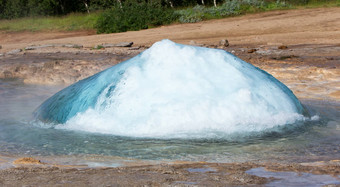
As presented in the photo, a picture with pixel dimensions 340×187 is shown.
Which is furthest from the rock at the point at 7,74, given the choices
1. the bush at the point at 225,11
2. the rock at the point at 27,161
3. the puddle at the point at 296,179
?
the bush at the point at 225,11

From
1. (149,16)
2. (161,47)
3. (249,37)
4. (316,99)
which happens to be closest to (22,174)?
(161,47)

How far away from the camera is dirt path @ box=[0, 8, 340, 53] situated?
12742mm

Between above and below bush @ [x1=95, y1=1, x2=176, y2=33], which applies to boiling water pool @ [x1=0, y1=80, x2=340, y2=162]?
below

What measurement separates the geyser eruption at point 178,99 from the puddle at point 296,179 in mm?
1414

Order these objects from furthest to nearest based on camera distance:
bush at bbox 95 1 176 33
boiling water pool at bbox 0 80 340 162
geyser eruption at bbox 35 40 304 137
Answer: bush at bbox 95 1 176 33, geyser eruption at bbox 35 40 304 137, boiling water pool at bbox 0 80 340 162

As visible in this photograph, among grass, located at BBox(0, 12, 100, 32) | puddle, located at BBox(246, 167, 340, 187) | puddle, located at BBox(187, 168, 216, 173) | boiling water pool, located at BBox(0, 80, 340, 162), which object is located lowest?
boiling water pool, located at BBox(0, 80, 340, 162)

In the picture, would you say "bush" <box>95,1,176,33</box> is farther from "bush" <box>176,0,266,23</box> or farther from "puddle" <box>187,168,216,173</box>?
"puddle" <box>187,168,216,173</box>

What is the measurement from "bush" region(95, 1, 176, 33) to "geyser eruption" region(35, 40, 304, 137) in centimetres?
1449

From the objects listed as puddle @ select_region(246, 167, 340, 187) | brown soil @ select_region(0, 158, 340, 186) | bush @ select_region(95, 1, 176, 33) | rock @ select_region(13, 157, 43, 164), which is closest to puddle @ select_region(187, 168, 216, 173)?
brown soil @ select_region(0, 158, 340, 186)

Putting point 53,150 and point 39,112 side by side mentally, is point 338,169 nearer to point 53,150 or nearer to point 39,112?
point 53,150

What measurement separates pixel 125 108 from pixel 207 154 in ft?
3.57

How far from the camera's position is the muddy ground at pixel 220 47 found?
8.11 feet

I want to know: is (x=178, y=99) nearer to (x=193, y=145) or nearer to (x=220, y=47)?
(x=193, y=145)

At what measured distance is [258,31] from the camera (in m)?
14.6
